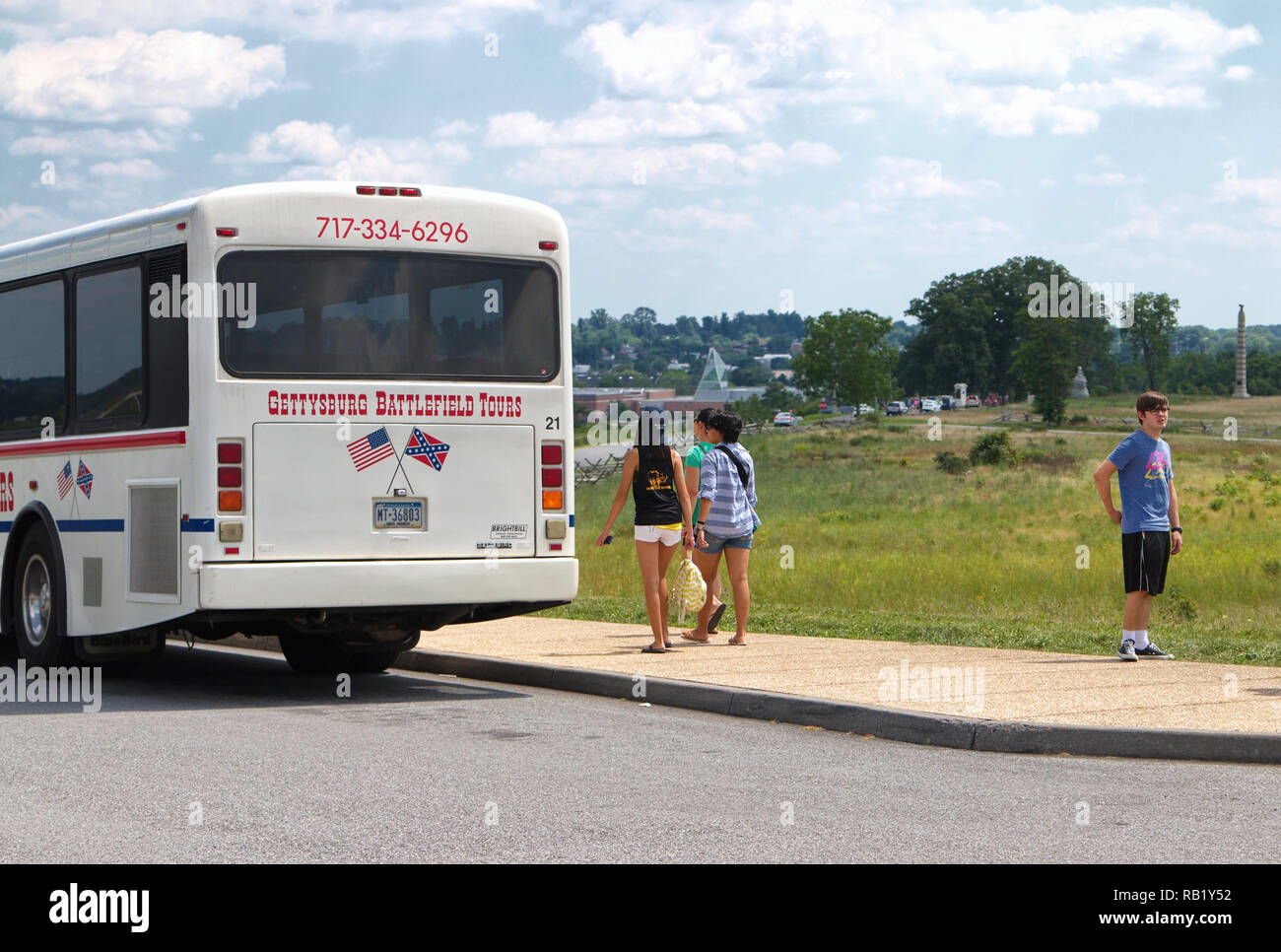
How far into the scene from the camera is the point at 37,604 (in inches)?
525

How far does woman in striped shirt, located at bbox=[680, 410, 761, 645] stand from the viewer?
14.2m

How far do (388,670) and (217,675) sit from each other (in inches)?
55.5

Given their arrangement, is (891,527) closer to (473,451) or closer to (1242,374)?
(473,451)

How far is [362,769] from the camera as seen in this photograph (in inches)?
349

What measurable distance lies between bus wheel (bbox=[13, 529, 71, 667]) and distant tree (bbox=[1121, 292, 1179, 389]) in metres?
169

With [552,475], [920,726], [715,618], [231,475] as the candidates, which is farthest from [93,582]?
[920,726]

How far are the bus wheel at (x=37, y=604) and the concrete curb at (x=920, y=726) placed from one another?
361 cm

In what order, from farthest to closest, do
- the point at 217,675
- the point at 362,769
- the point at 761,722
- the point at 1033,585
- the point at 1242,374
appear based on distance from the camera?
the point at 1242,374, the point at 1033,585, the point at 217,675, the point at 761,722, the point at 362,769

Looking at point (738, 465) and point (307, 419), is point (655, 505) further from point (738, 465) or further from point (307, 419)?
point (307, 419)

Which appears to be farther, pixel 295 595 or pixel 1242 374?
pixel 1242 374

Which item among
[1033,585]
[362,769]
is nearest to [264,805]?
[362,769]

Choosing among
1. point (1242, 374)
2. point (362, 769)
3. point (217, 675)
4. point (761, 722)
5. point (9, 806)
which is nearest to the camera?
point (9, 806)

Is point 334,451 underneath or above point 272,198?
underneath

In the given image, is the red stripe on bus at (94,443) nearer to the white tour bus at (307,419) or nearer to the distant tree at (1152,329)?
the white tour bus at (307,419)
